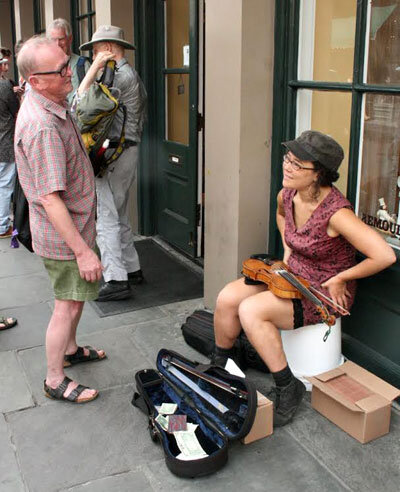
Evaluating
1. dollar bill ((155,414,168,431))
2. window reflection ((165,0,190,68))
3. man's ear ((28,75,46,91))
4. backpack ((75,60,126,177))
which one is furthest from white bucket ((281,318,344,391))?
window reflection ((165,0,190,68))

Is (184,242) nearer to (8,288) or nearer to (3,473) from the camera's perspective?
(8,288)

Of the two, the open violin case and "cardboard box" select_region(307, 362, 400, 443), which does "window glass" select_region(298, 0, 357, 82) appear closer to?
"cardboard box" select_region(307, 362, 400, 443)

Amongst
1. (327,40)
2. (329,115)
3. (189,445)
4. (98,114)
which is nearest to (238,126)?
(329,115)

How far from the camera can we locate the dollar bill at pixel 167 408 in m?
2.94

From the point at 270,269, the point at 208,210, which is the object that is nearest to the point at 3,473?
the point at 270,269

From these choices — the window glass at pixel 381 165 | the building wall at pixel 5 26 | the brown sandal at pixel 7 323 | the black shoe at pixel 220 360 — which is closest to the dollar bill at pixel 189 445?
the black shoe at pixel 220 360

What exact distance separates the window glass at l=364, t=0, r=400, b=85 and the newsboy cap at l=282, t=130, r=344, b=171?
0.51m

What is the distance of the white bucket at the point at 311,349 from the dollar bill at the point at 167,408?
29.2 inches

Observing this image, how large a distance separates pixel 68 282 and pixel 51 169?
631mm

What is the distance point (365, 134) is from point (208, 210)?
4.39 ft

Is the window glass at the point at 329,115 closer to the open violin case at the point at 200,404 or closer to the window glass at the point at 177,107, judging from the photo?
the open violin case at the point at 200,404

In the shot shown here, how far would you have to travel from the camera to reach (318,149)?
2.96 metres

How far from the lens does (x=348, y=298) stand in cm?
320

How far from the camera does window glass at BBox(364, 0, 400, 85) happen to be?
3088 millimetres
